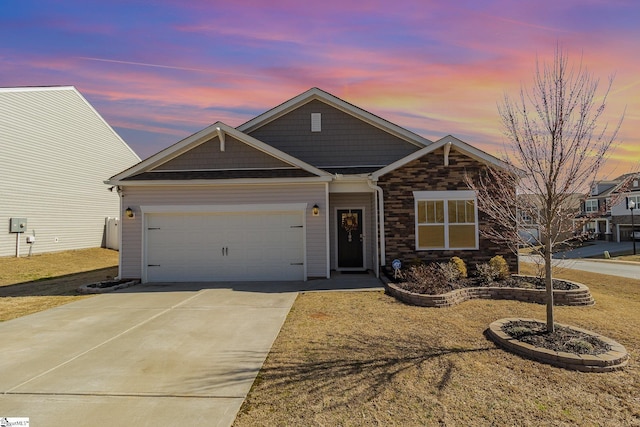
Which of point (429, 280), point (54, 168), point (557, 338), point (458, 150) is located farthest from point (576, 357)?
point (54, 168)

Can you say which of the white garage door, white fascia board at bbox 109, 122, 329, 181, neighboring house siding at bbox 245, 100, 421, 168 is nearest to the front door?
neighboring house siding at bbox 245, 100, 421, 168

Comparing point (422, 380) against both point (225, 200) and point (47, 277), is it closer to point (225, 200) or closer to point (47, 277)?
point (225, 200)

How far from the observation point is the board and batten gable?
59.6ft

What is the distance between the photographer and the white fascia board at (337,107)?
1359cm

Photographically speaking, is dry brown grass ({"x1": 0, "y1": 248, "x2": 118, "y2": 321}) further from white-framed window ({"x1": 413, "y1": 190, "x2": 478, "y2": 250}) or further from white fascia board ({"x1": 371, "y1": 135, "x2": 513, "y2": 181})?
white-framed window ({"x1": 413, "y1": 190, "x2": 478, "y2": 250})

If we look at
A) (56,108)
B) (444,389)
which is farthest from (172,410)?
(56,108)

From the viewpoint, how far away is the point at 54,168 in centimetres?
2044

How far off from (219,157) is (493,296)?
9.04 m

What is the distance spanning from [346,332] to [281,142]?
30.7ft

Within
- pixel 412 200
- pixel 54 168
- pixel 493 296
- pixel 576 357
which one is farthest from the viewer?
pixel 54 168

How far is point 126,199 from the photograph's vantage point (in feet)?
38.0

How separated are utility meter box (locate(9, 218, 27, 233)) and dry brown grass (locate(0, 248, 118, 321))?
56.1 inches

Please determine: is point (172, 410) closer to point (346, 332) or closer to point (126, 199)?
point (346, 332)

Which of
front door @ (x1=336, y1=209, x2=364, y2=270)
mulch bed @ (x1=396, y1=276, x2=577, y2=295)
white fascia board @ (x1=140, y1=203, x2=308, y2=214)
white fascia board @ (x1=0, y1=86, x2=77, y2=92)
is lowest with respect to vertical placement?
mulch bed @ (x1=396, y1=276, x2=577, y2=295)
